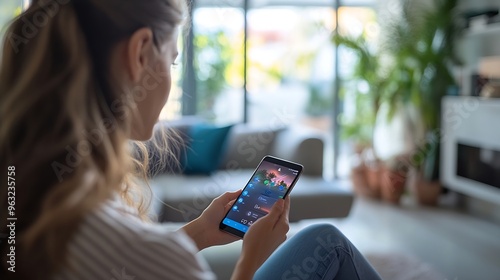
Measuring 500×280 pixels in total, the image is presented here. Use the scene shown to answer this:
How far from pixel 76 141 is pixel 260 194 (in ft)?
2.07

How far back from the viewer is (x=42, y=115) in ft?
2.17

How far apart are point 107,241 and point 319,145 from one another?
2759 mm

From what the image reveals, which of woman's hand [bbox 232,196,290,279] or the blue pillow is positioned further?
the blue pillow

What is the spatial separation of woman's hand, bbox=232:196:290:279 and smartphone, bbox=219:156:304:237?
14 centimetres

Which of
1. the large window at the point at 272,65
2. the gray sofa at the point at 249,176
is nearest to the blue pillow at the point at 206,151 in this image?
the gray sofa at the point at 249,176

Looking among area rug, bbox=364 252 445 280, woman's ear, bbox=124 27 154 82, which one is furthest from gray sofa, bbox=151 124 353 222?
woman's ear, bbox=124 27 154 82

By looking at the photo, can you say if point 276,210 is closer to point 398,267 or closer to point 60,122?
point 60,122

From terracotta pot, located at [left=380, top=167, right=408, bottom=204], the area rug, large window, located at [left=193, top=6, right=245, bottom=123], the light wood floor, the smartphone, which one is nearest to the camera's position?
the smartphone

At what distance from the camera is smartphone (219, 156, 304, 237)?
1191 millimetres

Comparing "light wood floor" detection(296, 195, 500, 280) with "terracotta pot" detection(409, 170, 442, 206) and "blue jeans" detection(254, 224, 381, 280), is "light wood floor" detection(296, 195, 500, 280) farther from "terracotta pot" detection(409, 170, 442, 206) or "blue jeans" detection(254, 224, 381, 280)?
"blue jeans" detection(254, 224, 381, 280)

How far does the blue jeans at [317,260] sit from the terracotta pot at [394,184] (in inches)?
120

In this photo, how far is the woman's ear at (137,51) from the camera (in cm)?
73

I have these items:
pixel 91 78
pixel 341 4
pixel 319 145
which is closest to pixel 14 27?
pixel 91 78

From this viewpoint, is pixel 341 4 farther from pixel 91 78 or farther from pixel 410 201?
pixel 91 78
